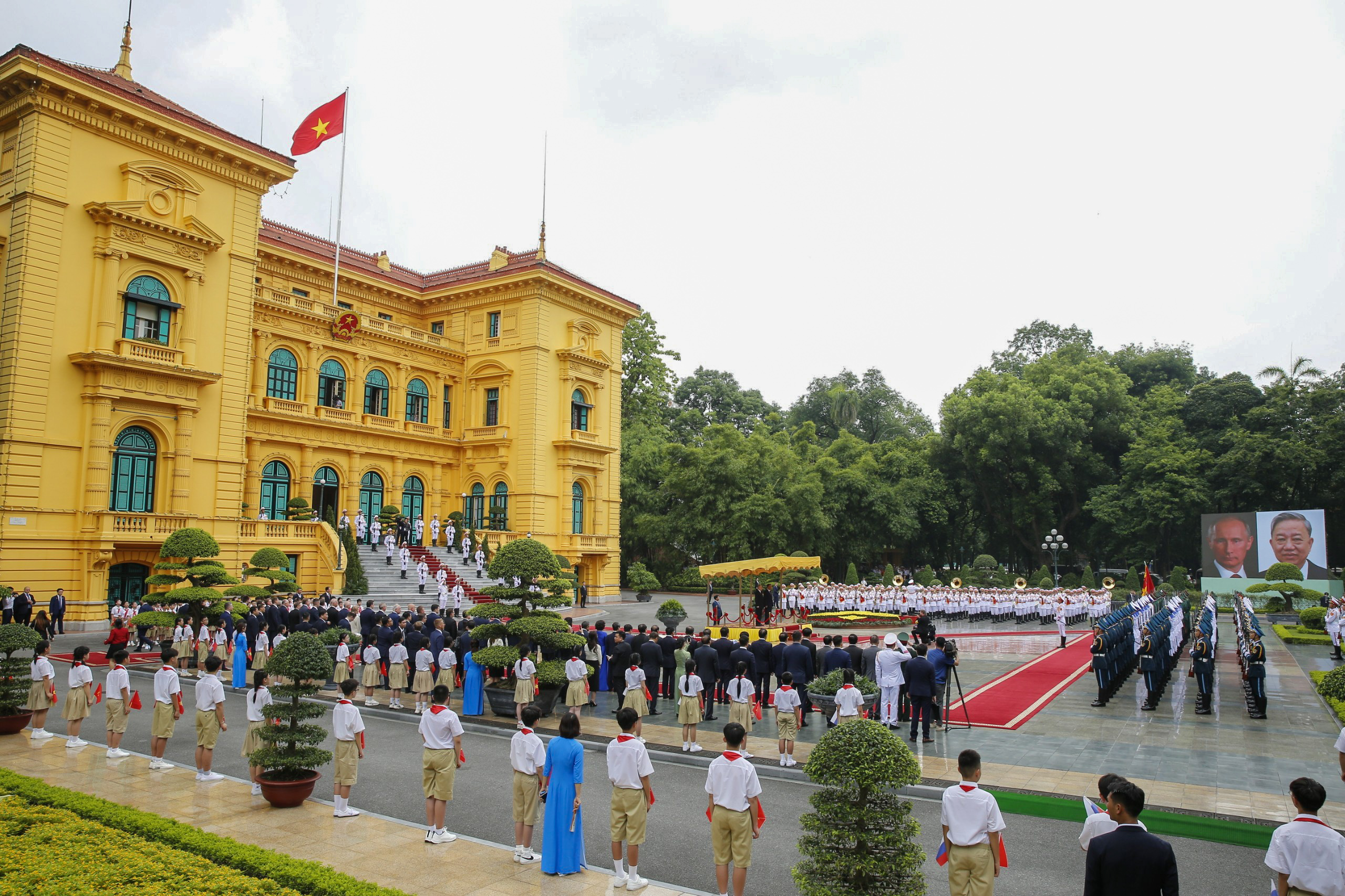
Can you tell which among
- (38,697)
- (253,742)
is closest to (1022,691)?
(253,742)

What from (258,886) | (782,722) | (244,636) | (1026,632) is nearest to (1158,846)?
(258,886)

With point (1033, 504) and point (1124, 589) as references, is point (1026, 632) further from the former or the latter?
point (1033, 504)

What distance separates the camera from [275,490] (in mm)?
35500

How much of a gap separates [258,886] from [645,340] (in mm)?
50577

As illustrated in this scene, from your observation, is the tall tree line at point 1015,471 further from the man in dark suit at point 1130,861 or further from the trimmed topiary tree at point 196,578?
the man in dark suit at point 1130,861

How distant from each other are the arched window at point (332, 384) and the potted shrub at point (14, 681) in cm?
2575

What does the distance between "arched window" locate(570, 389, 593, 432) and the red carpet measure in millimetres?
26081

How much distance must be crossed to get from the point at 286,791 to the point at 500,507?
32097 millimetres

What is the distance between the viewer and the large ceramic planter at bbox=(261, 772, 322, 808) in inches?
374

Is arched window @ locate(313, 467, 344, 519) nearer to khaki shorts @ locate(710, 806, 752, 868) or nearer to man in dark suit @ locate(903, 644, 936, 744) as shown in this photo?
man in dark suit @ locate(903, 644, 936, 744)

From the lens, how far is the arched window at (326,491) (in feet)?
121

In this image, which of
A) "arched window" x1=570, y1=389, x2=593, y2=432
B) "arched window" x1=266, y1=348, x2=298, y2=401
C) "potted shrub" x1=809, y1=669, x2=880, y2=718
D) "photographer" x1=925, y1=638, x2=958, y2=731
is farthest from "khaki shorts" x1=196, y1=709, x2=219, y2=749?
"arched window" x1=570, y1=389, x2=593, y2=432

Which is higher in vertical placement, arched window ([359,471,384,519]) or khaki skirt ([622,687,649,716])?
arched window ([359,471,384,519])

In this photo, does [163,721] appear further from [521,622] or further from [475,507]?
[475,507]
